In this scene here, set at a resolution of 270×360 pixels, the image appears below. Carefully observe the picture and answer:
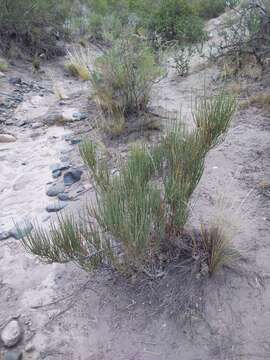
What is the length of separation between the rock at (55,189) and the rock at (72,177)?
0.07m

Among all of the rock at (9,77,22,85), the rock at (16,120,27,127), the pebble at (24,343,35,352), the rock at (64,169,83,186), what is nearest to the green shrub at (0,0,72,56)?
the rock at (9,77,22,85)

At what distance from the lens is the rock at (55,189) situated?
10.6ft

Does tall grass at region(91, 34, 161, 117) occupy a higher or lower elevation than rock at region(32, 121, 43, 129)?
higher

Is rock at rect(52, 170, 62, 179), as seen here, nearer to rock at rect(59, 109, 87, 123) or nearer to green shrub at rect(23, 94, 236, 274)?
green shrub at rect(23, 94, 236, 274)

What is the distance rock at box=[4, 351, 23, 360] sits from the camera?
172 centimetres

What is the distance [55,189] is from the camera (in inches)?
130

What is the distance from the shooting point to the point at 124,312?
1.88m

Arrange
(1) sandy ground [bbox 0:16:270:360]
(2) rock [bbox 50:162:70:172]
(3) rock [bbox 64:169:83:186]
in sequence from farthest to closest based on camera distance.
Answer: (2) rock [bbox 50:162:70:172], (3) rock [bbox 64:169:83:186], (1) sandy ground [bbox 0:16:270:360]

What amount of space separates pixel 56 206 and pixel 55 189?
1.14 ft

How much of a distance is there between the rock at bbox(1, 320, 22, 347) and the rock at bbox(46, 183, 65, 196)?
4.94ft

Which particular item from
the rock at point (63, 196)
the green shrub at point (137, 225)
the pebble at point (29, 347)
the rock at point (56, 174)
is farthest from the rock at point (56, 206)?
the pebble at point (29, 347)

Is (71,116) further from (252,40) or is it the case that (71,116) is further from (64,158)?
(252,40)

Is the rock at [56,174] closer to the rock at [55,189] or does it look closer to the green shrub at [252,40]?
the rock at [55,189]

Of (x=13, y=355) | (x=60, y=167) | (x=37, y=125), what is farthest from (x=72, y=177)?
(x=37, y=125)
